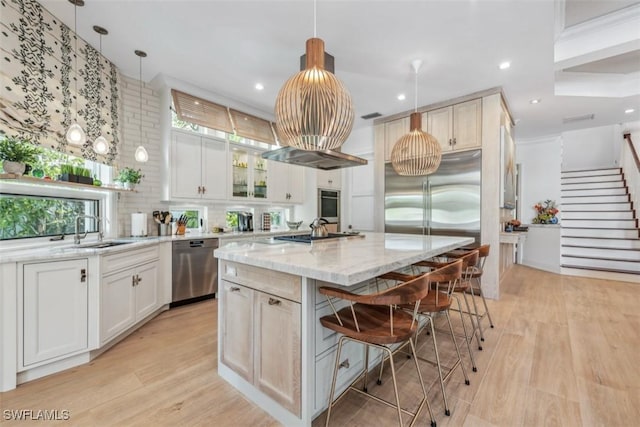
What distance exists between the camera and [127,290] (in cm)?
259

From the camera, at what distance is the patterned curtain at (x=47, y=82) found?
212cm

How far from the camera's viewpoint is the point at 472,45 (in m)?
2.85

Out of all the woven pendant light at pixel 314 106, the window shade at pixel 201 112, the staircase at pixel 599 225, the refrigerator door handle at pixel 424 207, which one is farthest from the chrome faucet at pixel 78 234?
the staircase at pixel 599 225

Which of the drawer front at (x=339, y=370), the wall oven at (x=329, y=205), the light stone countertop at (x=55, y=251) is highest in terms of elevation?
the wall oven at (x=329, y=205)

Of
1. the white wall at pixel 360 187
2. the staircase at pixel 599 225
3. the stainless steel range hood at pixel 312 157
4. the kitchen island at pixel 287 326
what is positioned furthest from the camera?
the white wall at pixel 360 187

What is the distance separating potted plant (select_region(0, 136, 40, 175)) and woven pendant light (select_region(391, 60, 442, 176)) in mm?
3236

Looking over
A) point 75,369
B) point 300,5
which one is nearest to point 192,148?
point 300,5

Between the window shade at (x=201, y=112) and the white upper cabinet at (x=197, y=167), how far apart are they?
20 centimetres

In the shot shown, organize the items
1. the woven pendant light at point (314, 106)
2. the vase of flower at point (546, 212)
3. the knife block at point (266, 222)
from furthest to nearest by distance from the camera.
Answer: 1. the vase of flower at point (546, 212)
2. the knife block at point (266, 222)
3. the woven pendant light at point (314, 106)

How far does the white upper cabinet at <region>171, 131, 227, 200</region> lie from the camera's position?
12.1 ft

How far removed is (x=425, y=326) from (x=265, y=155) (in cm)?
234

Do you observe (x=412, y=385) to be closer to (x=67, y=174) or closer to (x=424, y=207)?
(x=424, y=207)

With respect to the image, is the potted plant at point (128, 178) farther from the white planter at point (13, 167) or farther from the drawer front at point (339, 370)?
the drawer front at point (339, 370)

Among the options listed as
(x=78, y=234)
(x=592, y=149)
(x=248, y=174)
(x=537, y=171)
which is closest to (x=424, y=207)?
(x=248, y=174)
